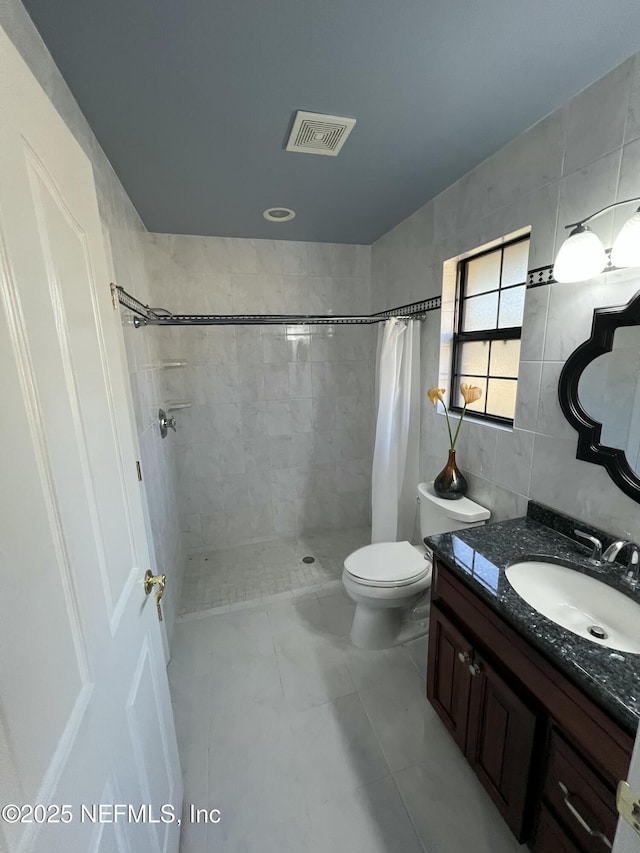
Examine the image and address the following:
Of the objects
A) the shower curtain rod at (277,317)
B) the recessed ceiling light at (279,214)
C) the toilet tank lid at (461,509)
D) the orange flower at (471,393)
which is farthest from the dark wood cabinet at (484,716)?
the recessed ceiling light at (279,214)

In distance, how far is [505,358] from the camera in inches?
67.1

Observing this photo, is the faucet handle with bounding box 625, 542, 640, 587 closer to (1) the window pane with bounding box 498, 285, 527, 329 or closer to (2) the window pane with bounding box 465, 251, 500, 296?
(1) the window pane with bounding box 498, 285, 527, 329

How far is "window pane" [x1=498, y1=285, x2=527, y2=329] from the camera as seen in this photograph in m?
1.61

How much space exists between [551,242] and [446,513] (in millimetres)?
1238

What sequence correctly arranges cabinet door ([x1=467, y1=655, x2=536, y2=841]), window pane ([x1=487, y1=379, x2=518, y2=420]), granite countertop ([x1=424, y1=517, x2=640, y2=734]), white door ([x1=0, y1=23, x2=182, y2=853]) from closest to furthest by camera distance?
white door ([x1=0, y1=23, x2=182, y2=853]) < granite countertop ([x1=424, y1=517, x2=640, y2=734]) < cabinet door ([x1=467, y1=655, x2=536, y2=841]) < window pane ([x1=487, y1=379, x2=518, y2=420])

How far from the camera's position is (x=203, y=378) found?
2.56 meters

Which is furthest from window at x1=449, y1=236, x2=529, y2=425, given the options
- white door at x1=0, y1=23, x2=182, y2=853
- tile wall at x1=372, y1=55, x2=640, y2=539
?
white door at x1=0, y1=23, x2=182, y2=853

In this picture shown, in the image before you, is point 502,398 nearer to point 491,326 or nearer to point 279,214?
point 491,326

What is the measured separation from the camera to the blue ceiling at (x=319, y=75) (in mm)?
882

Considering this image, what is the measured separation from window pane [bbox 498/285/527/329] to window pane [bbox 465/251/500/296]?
3.7 inches

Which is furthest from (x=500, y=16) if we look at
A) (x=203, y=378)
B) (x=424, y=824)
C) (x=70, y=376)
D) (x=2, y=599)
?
(x=424, y=824)

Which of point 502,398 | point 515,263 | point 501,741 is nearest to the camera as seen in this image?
point 501,741

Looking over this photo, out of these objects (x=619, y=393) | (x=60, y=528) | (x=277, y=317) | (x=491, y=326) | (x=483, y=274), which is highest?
(x=483, y=274)

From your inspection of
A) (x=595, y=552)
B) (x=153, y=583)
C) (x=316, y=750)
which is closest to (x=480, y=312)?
(x=595, y=552)
